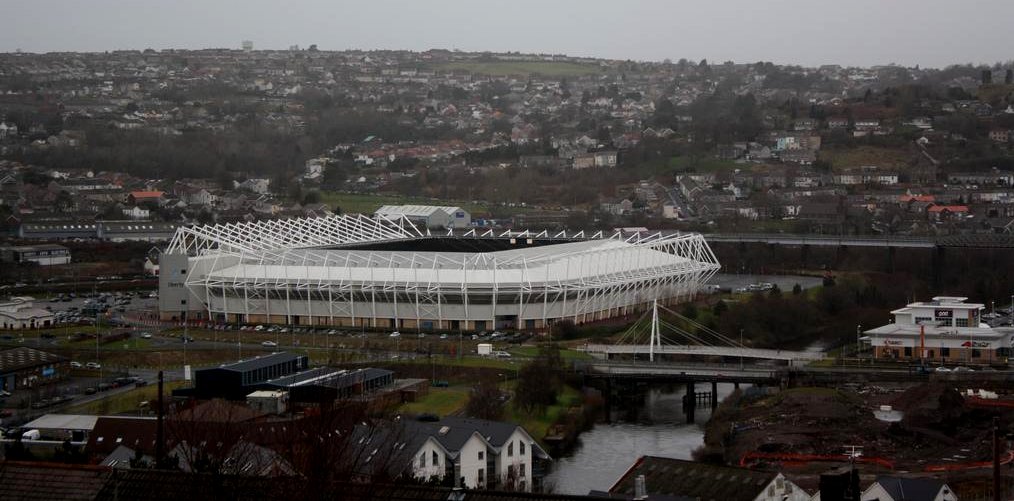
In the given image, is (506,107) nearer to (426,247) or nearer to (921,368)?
(426,247)

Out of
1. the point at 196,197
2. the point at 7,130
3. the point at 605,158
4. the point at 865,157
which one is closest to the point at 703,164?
the point at 605,158

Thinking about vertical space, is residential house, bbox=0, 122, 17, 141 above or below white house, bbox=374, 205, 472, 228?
above

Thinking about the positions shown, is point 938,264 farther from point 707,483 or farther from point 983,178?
point 707,483

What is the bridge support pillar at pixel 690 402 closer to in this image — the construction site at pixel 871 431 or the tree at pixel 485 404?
the construction site at pixel 871 431

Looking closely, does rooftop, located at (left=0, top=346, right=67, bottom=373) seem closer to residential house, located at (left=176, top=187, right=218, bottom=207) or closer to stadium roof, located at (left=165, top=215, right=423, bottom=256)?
stadium roof, located at (left=165, top=215, right=423, bottom=256)

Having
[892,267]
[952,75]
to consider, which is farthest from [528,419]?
[952,75]

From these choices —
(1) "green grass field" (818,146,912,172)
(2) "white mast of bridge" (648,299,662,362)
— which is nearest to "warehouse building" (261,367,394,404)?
(2) "white mast of bridge" (648,299,662,362)

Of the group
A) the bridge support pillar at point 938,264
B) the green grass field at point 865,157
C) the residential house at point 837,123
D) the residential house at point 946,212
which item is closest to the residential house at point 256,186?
the green grass field at point 865,157
